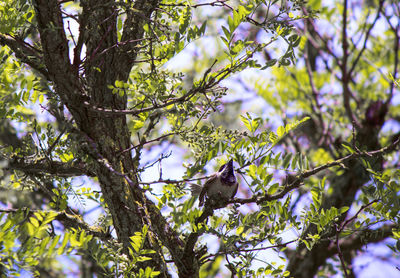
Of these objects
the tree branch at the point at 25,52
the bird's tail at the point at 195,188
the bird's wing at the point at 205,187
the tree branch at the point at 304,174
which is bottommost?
the tree branch at the point at 304,174

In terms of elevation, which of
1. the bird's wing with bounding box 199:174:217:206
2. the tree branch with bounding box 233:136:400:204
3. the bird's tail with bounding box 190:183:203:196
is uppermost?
the bird's tail with bounding box 190:183:203:196

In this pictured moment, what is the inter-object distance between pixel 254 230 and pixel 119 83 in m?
0.85

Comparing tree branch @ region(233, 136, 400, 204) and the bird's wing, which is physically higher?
the bird's wing

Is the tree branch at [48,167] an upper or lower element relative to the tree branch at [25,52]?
lower

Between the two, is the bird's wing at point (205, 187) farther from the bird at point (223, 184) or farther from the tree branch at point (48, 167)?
the tree branch at point (48, 167)

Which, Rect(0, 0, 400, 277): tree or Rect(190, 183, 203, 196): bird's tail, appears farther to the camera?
Rect(190, 183, 203, 196): bird's tail

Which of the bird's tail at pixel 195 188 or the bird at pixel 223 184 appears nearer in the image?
the bird at pixel 223 184

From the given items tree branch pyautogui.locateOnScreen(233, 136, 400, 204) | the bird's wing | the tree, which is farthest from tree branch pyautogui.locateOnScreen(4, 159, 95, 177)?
tree branch pyautogui.locateOnScreen(233, 136, 400, 204)

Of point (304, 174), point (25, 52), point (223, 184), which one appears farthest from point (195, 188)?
point (25, 52)

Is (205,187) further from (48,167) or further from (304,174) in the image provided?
(48,167)

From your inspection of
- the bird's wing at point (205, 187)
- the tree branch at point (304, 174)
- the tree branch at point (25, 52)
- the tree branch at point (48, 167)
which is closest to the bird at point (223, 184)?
the bird's wing at point (205, 187)

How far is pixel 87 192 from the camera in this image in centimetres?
220

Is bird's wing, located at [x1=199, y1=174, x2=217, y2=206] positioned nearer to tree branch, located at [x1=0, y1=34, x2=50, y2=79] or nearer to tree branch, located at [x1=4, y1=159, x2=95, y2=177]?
tree branch, located at [x1=4, y1=159, x2=95, y2=177]

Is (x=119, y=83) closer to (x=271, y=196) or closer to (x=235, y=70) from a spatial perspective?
(x=235, y=70)
